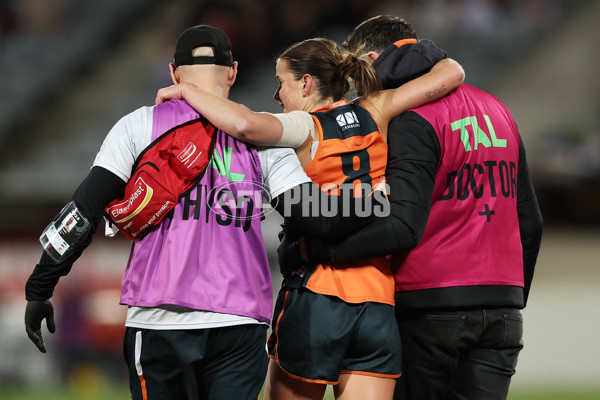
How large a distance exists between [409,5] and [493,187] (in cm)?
784

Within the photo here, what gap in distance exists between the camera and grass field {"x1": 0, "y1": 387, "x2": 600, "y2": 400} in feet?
21.4

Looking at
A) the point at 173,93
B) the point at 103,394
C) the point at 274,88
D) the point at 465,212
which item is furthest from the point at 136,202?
the point at 274,88

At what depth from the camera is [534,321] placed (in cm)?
746

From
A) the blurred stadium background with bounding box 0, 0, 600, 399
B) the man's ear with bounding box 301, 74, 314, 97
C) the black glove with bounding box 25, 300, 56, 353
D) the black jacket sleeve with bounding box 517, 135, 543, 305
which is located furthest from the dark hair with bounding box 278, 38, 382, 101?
the blurred stadium background with bounding box 0, 0, 600, 399

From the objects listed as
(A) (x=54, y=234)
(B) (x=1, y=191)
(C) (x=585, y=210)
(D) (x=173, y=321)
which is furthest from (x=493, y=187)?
(B) (x=1, y=191)

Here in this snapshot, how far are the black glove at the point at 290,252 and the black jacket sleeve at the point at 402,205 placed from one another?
0.19ft

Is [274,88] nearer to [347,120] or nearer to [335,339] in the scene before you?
[347,120]

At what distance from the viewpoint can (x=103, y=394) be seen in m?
6.66

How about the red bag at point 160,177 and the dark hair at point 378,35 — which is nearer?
the red bag at point 160,177

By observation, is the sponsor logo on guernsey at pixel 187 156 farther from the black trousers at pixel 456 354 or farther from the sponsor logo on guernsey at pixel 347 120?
the black trousers at pixel 456 354

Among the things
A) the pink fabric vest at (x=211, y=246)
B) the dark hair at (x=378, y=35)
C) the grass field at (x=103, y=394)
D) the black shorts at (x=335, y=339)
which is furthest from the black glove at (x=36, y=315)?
the grass field at (x=103, y=394)

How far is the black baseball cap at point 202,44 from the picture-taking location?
2.65m

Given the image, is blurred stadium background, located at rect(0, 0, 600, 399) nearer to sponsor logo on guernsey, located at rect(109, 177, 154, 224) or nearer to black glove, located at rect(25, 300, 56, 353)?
black glove, located at rect(25, 300, 56, 353)

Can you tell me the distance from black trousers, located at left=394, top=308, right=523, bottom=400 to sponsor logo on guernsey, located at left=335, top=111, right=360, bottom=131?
715mm
